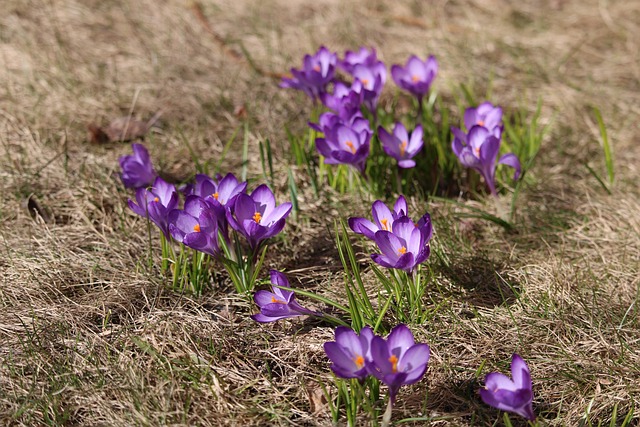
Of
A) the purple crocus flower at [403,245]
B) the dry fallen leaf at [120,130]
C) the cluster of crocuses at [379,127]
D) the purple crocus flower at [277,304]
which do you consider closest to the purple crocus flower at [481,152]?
the cluster of crocuses at [379,127]

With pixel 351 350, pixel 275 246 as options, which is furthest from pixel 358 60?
pixel 351 350

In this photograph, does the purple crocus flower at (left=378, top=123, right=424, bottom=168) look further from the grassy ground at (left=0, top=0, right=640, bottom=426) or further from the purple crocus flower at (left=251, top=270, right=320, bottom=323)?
the purple crocus flower at (left=251, top=270, right=320, bottom=323)

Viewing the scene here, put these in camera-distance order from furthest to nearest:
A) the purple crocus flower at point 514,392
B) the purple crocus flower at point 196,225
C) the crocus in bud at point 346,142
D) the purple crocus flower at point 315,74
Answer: the purple crocus flower at point 315,74 → the crocus in bud at point 346,142 → the purple crocus flower at point 196,225 → the purple crocus flower at point 514,392

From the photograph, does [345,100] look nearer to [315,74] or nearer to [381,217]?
[315,74]

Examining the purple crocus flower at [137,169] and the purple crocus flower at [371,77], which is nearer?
the purple crocus flower at [137,169]

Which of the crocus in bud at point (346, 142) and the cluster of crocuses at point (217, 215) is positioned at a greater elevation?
the crocus in bud at point (346, 142)

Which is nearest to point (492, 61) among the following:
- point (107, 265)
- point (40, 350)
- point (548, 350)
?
point (548, 350)

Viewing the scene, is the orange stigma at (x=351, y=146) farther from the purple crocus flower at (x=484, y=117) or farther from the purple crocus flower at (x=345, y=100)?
the purple crocus flower at (x=484, y=117)

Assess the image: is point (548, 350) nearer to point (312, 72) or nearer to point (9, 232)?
point (312, 72)
